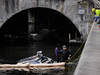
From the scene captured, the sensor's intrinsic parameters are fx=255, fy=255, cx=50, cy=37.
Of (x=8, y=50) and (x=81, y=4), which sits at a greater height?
(x=81, y=4)

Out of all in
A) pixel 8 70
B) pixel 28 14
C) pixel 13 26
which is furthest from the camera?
pixel 28 14

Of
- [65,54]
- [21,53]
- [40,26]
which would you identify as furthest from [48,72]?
[40,26]

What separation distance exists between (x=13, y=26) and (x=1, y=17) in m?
9.65

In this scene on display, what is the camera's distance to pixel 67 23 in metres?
43.9

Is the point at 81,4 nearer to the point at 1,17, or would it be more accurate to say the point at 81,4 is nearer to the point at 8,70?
the point at 1,17

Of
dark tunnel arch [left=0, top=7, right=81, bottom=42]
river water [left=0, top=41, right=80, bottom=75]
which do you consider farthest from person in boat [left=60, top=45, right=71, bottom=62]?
dark tunnel arch [left=0, top=7, right=81, bottom=42]

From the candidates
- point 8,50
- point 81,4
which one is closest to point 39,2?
point 81,4

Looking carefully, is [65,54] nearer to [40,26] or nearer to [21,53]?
[21,53]

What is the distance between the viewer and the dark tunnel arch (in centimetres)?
4106

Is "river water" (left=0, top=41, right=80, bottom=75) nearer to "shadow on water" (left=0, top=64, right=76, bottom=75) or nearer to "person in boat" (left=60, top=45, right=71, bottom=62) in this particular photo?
"shadow on water" (left=0, top=64, right=76, bottom=75)

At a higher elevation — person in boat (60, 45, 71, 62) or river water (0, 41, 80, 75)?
person in boat (60, 45, 71, 62)

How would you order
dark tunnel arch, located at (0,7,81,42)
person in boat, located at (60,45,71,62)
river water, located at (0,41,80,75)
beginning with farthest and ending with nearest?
dark tunnel arch, located at (0,7,81,42) → river water, located at (0,41,80,75) → person in boat, located at (60,45,71,62)

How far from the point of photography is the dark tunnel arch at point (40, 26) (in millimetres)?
41062

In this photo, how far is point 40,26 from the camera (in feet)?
144
